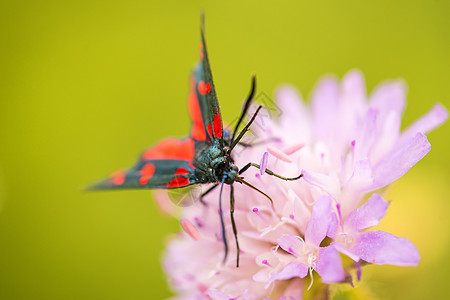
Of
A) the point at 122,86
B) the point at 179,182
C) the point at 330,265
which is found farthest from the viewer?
the point at 122,86

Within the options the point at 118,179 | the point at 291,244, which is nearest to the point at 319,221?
the point at 291,244

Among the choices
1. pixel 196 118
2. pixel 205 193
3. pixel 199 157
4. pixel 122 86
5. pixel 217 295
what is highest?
pixel 122 86

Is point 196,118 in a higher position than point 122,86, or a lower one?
lower

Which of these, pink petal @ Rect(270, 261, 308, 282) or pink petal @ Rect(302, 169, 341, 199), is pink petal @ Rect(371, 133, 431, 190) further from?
pink petal @ Rect(270, 261, 308, 282)

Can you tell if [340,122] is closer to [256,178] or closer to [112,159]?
[256,178]

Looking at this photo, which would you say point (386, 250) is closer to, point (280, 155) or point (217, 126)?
point (280, 155)

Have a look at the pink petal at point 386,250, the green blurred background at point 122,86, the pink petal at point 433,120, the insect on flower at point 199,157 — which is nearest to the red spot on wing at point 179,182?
the insect on flower at point 199,157

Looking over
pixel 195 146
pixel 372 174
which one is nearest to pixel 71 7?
pixel 195 146
